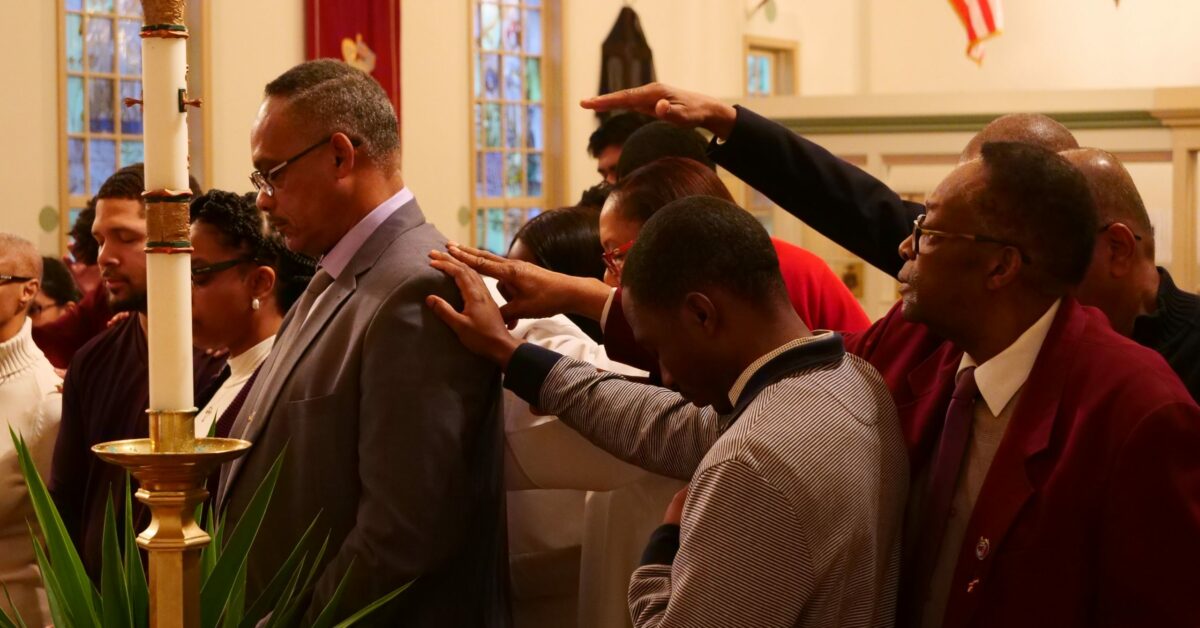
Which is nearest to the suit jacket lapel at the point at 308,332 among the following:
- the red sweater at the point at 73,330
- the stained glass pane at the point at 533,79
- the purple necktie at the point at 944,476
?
the purple necktie at the point at 944,476

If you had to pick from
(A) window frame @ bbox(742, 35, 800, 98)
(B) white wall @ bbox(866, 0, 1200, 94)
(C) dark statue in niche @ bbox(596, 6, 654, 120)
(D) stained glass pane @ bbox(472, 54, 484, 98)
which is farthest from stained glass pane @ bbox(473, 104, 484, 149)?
(B) white wall @ bbox(866, 0, 1200, 94)

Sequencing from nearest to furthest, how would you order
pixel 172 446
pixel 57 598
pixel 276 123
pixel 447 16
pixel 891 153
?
pixel 172 446 → pixel 57 598 → pixel 276 123 → pixel 891 153 → pixel 447 16

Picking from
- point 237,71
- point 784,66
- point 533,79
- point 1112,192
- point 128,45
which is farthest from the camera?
point 784,66

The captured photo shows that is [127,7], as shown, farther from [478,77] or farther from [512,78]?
[512,78]

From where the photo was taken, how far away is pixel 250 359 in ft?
9.64

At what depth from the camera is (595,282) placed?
2.54 meters

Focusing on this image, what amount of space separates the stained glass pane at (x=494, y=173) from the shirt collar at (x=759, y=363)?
30.3 ft

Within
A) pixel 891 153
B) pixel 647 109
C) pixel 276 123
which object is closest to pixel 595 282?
pixel 647 109

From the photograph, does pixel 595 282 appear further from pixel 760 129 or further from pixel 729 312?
pixel 729 312

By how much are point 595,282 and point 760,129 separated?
400 millimetres

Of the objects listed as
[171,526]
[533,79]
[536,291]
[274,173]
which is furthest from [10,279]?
[533,79]

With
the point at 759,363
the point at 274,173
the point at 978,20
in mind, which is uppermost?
the point at 978,20

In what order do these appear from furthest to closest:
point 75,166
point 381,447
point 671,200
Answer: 1. point 75,166
2. point 671,200
3. point 381,447

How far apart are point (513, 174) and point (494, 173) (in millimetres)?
198
